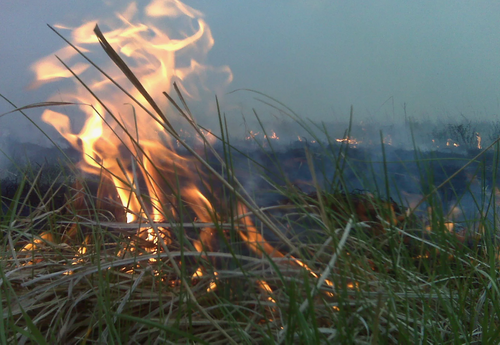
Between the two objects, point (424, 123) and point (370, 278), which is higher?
point (424, 123)

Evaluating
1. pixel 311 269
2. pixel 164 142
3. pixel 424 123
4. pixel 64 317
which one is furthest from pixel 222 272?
pixel 424 123

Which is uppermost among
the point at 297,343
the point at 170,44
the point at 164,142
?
the point at 170,44

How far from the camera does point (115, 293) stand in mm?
579

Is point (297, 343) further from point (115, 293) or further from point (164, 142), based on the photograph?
point (164, 142)

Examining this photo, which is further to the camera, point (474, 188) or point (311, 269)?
point (474, 188)

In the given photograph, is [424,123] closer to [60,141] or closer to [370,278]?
[370,278]

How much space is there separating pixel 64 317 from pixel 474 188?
108 centimetres

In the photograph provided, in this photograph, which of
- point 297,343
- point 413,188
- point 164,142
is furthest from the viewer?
point 164,142

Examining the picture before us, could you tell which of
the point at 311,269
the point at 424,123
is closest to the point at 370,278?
the point at 311,269

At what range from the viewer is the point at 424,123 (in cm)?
110

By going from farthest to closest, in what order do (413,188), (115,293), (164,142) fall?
(164,142)
(413,188)
(115,293)

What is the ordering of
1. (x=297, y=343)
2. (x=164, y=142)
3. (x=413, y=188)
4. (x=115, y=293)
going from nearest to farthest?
(x=297, y=343) → (x=115, y=293) → (x=413, y=188) → (x=164, y=142)

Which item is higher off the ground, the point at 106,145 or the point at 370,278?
the point at 106,145

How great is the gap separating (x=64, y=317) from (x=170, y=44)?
86 centimetres
